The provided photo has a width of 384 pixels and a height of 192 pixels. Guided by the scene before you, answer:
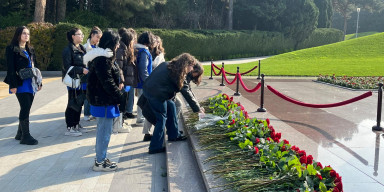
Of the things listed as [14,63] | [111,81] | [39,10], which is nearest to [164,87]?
[111,81]

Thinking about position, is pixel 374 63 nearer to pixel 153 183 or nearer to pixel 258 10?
pixel 258 10

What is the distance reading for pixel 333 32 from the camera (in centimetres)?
4672

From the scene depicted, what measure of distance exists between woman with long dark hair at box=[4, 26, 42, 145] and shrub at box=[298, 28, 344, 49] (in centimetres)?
4086

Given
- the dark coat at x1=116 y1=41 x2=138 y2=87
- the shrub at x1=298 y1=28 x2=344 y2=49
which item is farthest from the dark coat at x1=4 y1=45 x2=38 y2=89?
the shrub at x1=298 y1=28 x2=344 y2=49

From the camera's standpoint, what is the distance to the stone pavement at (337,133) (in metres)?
4.64

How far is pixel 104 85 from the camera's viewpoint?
4.71 meters

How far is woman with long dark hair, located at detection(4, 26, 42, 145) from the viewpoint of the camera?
5988mm

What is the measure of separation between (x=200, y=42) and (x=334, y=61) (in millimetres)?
10675

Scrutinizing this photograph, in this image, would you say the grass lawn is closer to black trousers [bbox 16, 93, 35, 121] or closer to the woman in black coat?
the woman in black coat

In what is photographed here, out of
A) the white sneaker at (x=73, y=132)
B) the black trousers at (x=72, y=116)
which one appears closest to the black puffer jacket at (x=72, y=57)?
the black trousers at (x=72, y=116)

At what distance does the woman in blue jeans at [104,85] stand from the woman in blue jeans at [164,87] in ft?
2.07

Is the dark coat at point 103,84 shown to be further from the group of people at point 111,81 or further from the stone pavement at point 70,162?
the stone pavement at point 70,162

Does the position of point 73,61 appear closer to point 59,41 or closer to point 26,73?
point 26,73

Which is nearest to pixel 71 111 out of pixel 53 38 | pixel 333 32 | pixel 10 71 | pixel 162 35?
pixel 10 71
